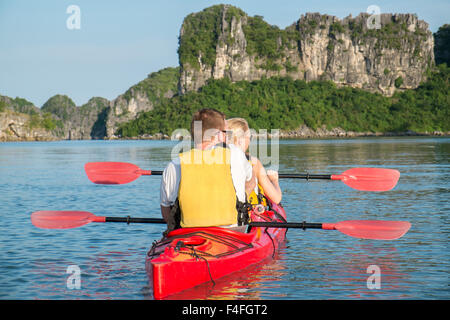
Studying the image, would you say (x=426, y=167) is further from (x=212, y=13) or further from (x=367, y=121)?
(x=212, y=13)

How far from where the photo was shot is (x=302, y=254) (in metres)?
8.44

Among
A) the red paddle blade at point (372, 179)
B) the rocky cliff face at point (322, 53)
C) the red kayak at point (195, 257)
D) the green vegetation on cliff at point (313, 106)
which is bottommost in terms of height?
the red kayak at point (195, 257)

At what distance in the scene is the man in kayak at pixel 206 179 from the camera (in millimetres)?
5867

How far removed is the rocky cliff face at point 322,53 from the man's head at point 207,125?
138 m

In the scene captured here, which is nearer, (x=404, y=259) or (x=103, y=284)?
(x=103, y=284)

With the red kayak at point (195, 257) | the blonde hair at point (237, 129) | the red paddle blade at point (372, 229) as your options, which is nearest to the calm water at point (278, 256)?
the red kayak at point (195, 257)

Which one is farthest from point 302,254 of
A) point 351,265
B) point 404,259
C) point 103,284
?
point 103,284

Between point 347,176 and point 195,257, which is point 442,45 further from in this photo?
point 195,257

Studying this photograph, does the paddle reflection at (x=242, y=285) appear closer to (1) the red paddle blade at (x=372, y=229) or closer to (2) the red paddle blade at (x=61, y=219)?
(1) the red paddle blade at (x=372, y=229)

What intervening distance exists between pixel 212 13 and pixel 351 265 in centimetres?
15105

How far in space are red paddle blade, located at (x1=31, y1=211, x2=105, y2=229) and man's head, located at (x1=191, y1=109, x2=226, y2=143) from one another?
247 cm

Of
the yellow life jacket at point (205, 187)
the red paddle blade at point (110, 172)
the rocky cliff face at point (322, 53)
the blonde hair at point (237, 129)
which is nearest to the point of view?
the yellow life jacket at point (205, 187)

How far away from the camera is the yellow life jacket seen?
6.02 meters

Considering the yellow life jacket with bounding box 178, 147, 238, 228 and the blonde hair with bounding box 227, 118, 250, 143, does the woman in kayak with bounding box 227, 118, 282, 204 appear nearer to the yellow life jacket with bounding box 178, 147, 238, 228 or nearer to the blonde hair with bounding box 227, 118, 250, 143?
the blonde hair with bounding box 227, 118, 250, 143
